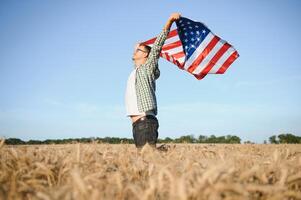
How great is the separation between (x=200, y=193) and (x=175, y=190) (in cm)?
14

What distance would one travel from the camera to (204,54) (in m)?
7.29

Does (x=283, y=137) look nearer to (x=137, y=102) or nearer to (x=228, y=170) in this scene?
(x=137, y=102)

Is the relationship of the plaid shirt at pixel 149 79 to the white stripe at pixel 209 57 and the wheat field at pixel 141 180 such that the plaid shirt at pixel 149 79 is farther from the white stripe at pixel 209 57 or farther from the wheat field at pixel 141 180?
the white stripe at pixel 209 57

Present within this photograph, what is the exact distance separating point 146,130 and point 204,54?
3.22 metres

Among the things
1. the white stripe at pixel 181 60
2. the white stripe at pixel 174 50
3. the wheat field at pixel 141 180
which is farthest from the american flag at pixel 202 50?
the wheat field at pixel 141 180

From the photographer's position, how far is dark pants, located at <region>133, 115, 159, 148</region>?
15.4ft

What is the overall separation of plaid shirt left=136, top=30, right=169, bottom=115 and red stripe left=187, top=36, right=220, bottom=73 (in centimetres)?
237

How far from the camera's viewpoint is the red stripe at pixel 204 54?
728 cm

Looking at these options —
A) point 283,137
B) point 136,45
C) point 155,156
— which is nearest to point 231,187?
point 155,156

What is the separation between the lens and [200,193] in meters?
1.26

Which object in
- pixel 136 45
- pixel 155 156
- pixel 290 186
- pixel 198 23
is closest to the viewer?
pixel 290 186

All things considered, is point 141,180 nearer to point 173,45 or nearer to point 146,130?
point 146,130

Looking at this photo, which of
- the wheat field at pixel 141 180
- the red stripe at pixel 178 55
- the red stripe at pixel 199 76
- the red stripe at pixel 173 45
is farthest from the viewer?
the red stripe at pixel 173 45

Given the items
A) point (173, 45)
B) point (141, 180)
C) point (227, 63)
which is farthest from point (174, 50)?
point (141, 180)
